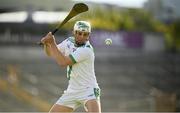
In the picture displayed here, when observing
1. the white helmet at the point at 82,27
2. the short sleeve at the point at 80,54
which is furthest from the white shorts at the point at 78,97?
the white helmet at the point at 82,27

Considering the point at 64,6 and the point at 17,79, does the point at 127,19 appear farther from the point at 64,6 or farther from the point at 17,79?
the point at 17,79

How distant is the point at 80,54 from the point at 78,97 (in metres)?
0.53

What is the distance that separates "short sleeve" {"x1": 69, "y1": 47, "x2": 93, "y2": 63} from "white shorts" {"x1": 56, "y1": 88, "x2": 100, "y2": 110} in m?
0.38

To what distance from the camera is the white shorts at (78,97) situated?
25.7ft

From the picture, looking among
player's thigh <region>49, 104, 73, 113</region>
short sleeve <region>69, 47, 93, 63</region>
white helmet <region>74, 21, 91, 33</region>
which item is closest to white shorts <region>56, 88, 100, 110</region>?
player's thigh <region>49, 104, 73, 113</region>

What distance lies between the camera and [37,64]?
28.3 metres

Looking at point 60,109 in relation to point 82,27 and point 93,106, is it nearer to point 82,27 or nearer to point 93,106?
point 93,106

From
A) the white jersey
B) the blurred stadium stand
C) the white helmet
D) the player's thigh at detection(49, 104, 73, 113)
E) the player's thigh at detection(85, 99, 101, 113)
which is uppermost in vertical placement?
the white helmet

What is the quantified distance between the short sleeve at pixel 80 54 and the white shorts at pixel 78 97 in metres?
0.38

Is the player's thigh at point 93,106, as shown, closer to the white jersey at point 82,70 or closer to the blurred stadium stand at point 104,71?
the white jersey at point 82,70

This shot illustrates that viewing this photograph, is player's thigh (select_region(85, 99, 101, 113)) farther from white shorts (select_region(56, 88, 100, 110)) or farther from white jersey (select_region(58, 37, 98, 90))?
white jersey (select_region(58, 37, 98, 90))

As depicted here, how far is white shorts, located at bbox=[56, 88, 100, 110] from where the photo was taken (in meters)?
7.84

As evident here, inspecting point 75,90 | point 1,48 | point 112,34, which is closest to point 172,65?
point 112,34

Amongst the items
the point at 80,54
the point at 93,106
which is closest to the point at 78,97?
the point at 93,106
